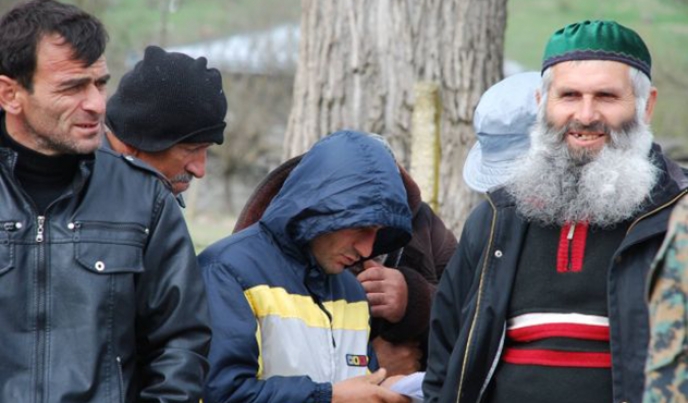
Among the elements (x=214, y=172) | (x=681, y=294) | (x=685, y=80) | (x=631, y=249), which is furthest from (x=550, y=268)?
(x=214, y=172)

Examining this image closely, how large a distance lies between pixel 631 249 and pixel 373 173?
2.84ft

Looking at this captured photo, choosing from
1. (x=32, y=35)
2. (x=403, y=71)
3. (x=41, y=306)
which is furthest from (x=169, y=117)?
(x=403, y=71)

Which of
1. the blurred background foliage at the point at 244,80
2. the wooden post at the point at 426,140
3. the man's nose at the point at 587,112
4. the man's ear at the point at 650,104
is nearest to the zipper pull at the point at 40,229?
the man's nose at the point at 587,112

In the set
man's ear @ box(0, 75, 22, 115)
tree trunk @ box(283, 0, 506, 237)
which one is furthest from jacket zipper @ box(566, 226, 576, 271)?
tree trunk @ box(283, 0, 506, 237)

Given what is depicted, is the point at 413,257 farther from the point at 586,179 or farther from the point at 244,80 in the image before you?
the point at 244,80

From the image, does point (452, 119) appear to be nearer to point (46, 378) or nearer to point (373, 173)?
point (373, 173)

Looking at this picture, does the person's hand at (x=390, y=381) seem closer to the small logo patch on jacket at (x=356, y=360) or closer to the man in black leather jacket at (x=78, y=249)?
the small logo patch on jacket at (x=356, y=360)

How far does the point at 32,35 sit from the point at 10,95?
19 cm

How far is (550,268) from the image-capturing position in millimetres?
3703

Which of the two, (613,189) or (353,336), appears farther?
(353,336)

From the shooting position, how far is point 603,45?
3801 mm

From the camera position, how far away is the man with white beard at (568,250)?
358 centimetres

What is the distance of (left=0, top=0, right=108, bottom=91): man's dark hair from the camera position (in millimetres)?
3516

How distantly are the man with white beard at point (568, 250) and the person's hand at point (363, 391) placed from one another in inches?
5.1
